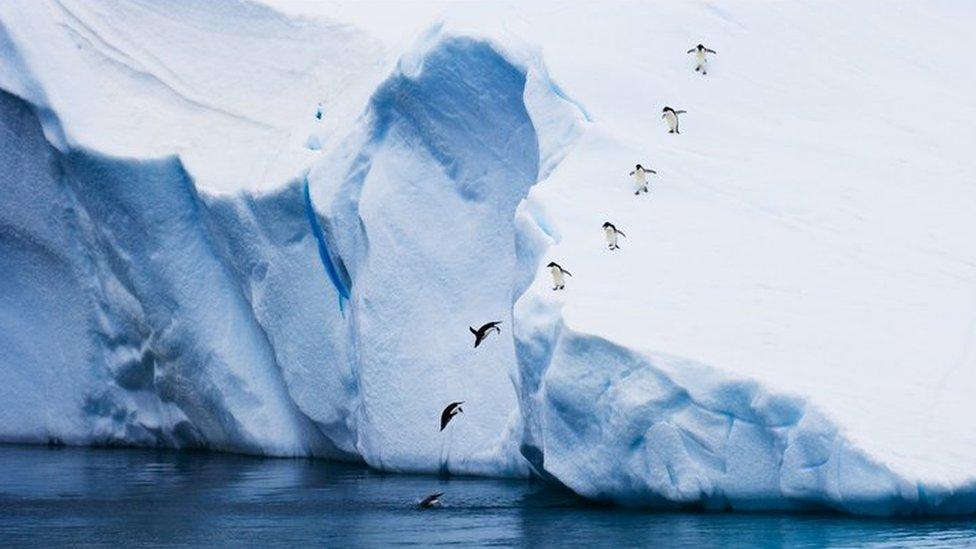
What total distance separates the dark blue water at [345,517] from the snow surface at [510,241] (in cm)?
30

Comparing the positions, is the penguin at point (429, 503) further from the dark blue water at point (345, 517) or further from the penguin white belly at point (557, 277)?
the penguin white belly at point (557, 277)

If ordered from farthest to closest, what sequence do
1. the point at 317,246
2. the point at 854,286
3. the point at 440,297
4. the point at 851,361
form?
the point at 317,246 < the point at 440,297 < the point at 854,286 < the point at 851,361

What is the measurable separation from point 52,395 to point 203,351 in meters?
2.67

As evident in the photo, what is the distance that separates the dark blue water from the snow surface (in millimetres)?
295

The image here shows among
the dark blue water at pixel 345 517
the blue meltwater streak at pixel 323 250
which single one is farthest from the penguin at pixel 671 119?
the blue meltwater streak at pixel 323 250

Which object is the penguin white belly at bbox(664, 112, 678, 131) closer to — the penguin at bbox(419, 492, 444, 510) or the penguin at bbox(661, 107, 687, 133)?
the penguin at bbox(661, 107, 687, 133)

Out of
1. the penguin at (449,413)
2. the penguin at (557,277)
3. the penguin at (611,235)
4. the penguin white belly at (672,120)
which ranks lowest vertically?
the penguin at (449,413)

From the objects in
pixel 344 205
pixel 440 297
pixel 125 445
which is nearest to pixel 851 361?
pixel 440 297

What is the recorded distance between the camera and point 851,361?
11000 mm

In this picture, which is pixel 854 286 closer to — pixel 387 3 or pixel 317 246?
pixel 317 246

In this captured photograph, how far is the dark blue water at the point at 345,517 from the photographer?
10062 millimetres

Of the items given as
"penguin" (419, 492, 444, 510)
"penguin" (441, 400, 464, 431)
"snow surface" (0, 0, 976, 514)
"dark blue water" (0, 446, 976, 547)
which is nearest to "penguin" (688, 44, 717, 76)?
"snow surface" (0, 0, 976, 514)

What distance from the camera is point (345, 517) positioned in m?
11.9

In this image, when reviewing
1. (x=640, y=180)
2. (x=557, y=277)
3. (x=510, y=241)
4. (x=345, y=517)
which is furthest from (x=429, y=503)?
(x=510, y=241)
